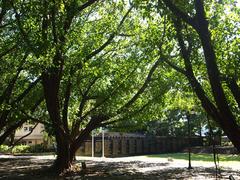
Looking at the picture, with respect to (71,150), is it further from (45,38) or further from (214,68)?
(214,68)

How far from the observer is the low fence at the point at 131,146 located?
1578 inches

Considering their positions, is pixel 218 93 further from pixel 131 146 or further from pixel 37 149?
pixel 37 149

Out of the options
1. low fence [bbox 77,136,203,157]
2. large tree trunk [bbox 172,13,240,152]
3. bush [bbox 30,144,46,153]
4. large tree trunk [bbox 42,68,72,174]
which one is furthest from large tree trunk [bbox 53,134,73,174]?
bush [bbox 30,144,46,153]

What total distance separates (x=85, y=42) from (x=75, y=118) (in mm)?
4794

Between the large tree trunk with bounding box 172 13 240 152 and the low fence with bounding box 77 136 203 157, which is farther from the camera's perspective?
the low fence with bounding box 77 136 203 157

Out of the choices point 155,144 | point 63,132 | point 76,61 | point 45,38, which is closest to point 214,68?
point 45,38

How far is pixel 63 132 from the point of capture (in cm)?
2061

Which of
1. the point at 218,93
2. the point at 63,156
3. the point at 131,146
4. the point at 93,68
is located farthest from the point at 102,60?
the point at 131,146

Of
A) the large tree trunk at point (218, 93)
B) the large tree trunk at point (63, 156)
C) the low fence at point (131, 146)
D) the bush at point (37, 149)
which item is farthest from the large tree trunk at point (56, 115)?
the bush at point (37, 149)

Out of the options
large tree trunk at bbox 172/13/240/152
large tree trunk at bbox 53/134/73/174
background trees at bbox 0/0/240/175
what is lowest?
large tree trunk at bbox 53/134/73/174

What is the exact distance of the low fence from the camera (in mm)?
40069

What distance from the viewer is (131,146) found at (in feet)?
137

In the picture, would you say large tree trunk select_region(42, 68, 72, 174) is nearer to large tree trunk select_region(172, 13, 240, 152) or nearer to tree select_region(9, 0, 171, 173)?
tree select_region(9, 0, 171, 173)

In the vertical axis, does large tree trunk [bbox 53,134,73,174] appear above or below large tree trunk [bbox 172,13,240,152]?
below
